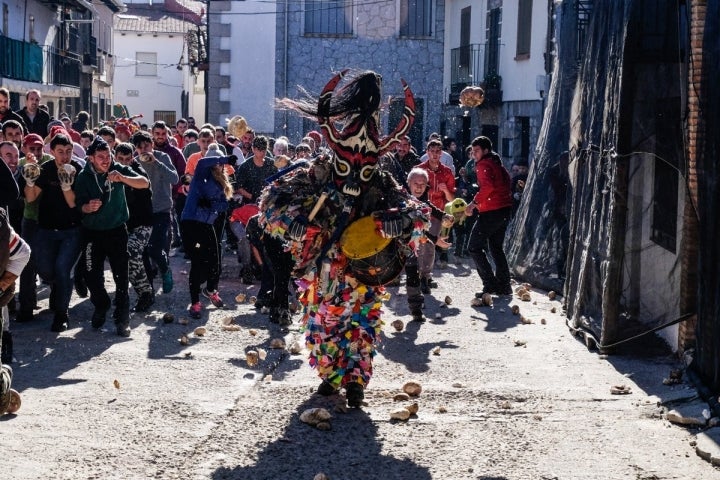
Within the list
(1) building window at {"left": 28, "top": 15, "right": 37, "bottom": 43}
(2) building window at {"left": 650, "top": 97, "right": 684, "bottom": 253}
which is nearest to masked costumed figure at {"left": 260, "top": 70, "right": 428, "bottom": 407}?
(2) building window at {"left": 650, "top": 97, "right": 684, "bottom": 253}

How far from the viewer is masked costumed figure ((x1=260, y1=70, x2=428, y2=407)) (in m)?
7.83

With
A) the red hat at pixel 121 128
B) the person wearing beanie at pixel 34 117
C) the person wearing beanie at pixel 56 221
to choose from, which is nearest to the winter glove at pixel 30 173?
the person wearing beanie at pixel 56 221

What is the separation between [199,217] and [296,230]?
3.71m

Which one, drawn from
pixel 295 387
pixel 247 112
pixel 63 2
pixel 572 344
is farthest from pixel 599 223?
pixel 63 2

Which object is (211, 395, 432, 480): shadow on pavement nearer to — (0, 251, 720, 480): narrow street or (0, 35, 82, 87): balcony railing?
(0, 251, 720, 480): narrow street

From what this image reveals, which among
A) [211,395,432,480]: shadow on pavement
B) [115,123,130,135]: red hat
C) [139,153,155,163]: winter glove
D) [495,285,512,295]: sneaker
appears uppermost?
[115,123,130,135]: red hat

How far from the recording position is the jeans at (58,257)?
10359 mm

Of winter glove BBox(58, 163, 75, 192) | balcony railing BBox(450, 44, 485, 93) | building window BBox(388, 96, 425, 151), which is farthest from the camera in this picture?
building window BBox(388, 96, 425, 151)

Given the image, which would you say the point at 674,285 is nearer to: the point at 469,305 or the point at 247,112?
the point at 469,305

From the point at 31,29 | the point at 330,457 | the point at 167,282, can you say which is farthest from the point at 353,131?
the point at 31,29

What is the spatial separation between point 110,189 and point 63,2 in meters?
31.7

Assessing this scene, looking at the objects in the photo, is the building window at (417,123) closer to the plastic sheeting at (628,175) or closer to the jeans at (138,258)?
the jeans at (138,258)

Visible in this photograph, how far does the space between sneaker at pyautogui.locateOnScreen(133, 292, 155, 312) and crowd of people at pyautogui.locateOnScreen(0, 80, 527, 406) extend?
0.02 meters

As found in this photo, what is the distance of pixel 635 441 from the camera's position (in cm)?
702
